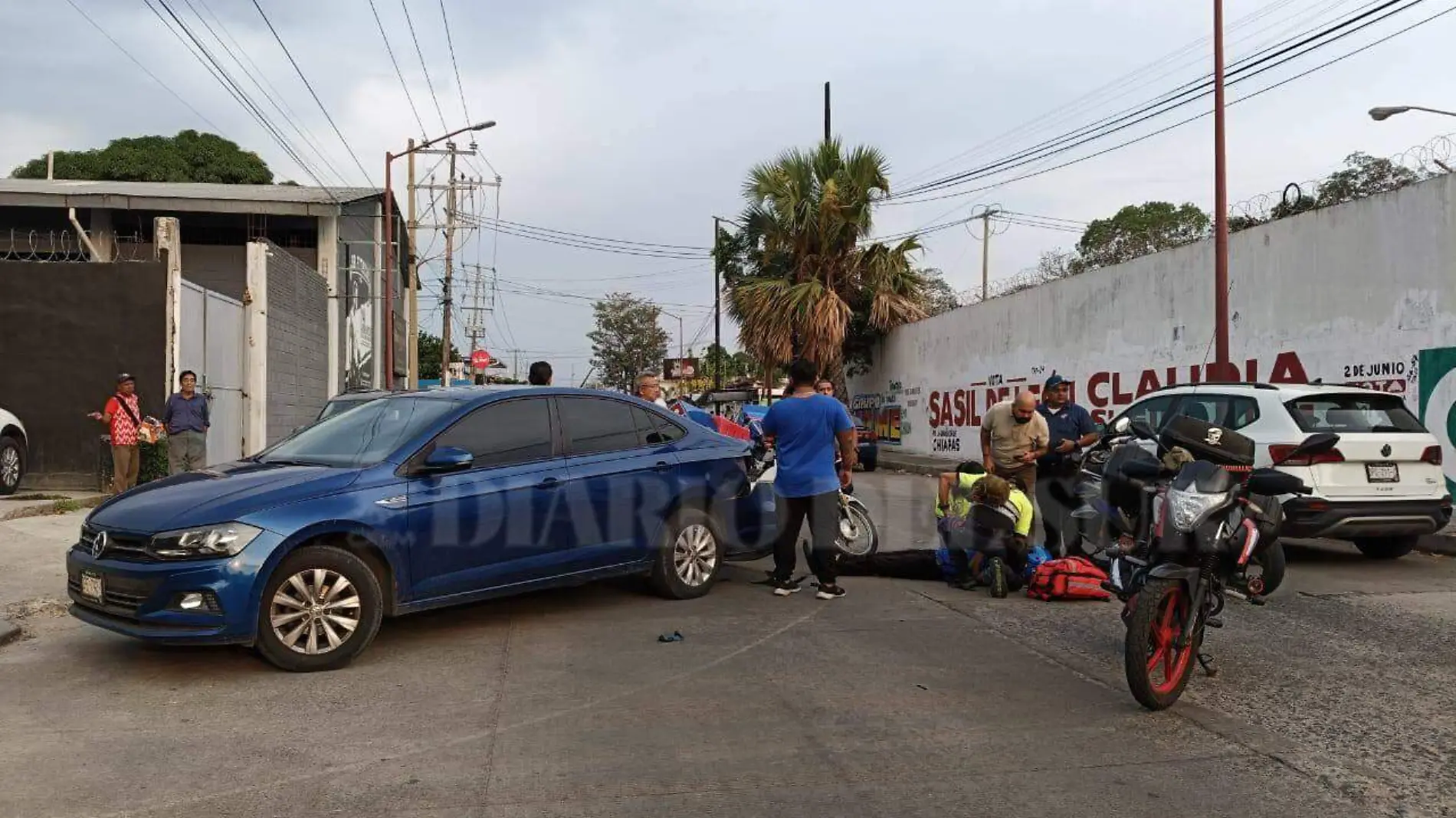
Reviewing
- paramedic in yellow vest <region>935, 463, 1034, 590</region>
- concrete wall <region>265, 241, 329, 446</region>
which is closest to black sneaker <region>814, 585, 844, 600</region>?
paramedic in yellow vest <region>935, 463, 1034, 590</region>

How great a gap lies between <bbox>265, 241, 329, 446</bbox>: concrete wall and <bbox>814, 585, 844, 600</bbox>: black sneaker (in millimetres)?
11395

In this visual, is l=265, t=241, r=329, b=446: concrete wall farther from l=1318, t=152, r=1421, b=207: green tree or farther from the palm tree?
l=1318, t=152, r=1421, b=207: green tree

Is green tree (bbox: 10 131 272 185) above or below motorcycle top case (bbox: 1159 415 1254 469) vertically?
above

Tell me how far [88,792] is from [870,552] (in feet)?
20.6

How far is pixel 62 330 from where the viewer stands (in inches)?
540

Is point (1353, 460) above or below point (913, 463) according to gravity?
above

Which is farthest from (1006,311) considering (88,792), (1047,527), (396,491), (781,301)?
(88,792)

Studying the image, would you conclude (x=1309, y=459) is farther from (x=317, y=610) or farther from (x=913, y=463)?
(x=913, y=463)

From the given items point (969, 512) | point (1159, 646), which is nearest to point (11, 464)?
point (969, 512)

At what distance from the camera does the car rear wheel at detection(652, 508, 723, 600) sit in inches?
289

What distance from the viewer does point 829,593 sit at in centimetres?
757

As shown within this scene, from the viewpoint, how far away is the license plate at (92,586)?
5.48 m

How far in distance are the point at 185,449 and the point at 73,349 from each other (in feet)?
9.76

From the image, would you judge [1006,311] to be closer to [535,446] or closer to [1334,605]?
[1334,605]
